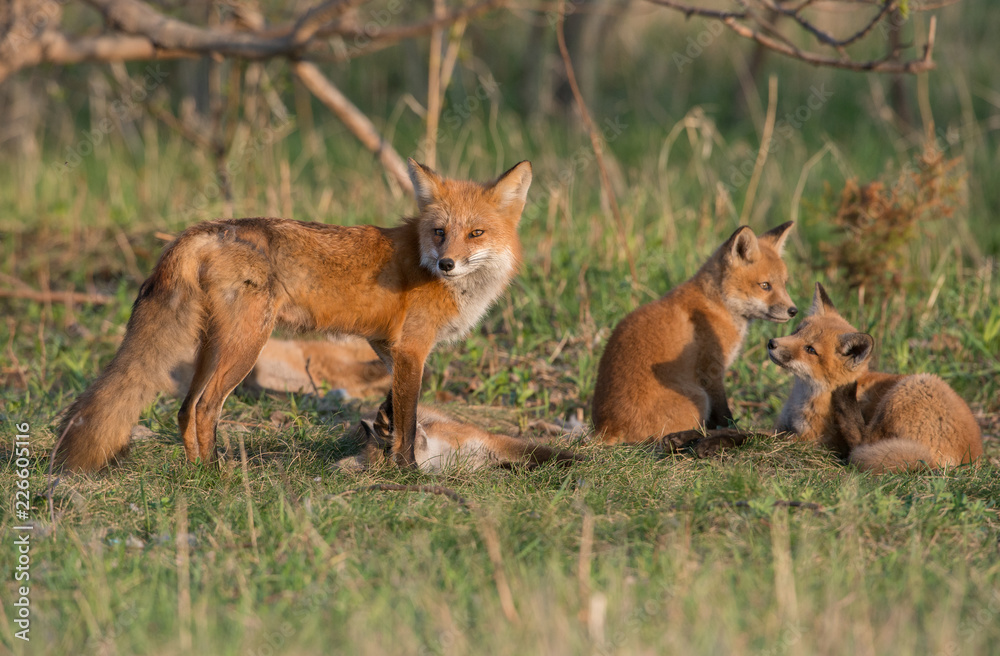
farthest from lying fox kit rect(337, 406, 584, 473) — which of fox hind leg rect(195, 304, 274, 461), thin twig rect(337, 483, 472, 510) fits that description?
fox hind leg rect(195, 304, 274, 461)

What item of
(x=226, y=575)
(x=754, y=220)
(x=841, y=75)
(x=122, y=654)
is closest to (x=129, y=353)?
(x=226, y=575)

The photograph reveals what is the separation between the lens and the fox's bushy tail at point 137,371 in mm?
4301

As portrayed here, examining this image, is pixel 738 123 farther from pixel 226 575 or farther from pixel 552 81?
pixel 226 575

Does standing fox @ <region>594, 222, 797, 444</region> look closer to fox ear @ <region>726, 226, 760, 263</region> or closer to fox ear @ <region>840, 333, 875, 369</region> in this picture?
fox ear @ <region>726, 226, 760, 263</region>

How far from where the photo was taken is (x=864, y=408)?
16.7ft

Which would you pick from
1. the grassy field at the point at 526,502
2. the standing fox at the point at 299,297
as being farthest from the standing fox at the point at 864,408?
the standing fox at the point at 299,297

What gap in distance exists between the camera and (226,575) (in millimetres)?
3359

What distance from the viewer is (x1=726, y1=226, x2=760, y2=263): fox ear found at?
209 inches

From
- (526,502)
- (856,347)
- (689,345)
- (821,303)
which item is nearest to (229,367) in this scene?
(526,502)

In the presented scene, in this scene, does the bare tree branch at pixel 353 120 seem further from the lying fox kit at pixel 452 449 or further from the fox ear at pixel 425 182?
the lying fox kit at pixel 452 449

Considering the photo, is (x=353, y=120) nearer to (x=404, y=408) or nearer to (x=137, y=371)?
(x=404, y=408)

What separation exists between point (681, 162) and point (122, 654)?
1021 centimetres

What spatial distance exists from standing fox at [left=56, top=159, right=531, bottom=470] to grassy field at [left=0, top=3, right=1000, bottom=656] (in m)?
0.34

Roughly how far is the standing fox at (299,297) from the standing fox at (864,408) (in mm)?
1799
